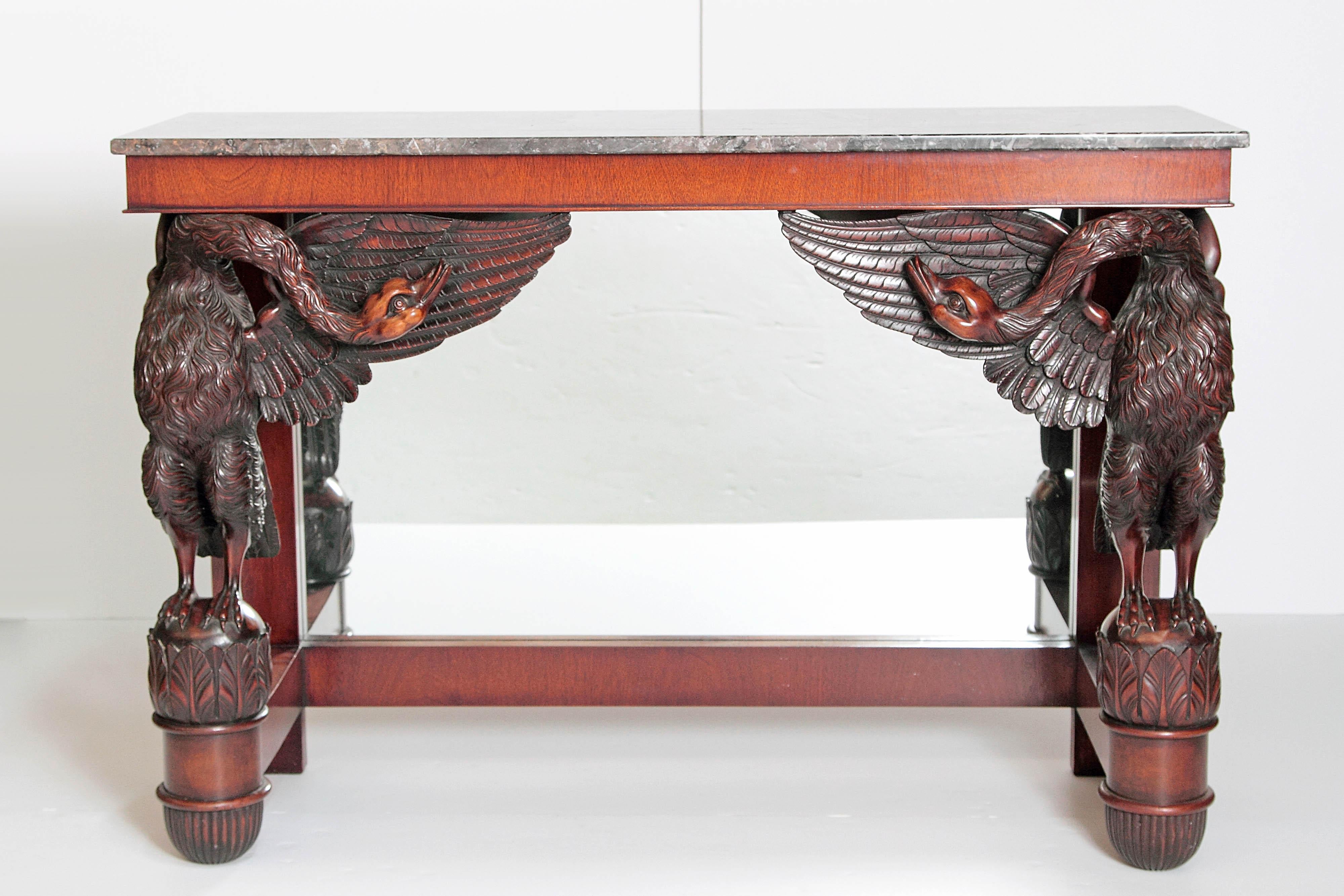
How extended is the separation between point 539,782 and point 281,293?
0.93 m

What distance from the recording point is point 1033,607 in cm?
288

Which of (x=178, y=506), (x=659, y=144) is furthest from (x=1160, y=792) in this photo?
(x=178, y=506)

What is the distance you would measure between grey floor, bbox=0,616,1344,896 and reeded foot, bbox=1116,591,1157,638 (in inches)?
14.0

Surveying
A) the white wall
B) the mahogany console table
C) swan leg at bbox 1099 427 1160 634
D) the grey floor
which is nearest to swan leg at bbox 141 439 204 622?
the mahogany console table

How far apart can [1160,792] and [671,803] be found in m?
0.76

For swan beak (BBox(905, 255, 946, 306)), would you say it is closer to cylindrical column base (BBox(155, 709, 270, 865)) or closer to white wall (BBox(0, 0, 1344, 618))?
white wall (BBox(0, 0, 1344, 618))

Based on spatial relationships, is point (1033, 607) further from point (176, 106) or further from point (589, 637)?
point (176, 106)

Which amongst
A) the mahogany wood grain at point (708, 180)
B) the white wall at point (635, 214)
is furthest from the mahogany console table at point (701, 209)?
the white wall at point (635, 214)

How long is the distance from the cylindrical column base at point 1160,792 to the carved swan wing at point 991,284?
47cm

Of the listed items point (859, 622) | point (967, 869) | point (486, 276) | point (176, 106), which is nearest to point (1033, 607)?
point (859, 622)

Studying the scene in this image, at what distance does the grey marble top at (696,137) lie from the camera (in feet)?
7.34

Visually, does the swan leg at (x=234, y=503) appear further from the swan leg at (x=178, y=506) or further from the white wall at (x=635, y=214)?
the white wall at (x=635, y=214)

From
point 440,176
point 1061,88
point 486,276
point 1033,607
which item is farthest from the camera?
point 1061,88

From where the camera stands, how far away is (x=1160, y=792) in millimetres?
2422
